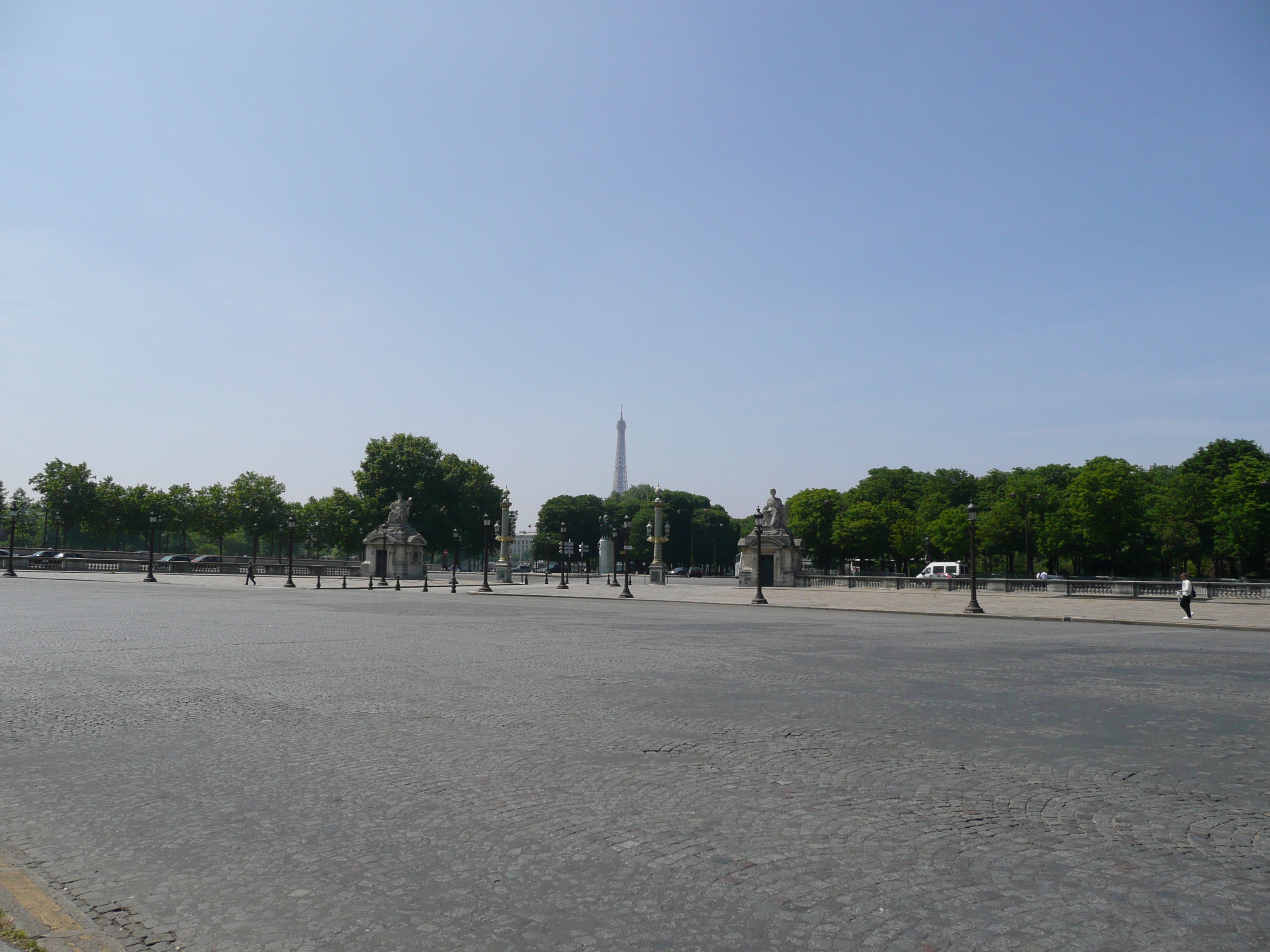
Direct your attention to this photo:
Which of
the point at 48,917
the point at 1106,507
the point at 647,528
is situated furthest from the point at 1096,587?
the point at 647,528

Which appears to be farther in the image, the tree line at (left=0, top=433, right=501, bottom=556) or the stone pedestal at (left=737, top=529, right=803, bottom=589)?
the tree line at (left=0, top=433, right=501, bottom=556)

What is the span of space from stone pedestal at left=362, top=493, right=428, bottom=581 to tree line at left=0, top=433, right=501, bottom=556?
14.9m

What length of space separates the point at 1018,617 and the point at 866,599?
1508 cm

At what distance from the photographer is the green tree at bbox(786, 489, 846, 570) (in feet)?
349

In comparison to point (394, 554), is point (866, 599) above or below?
below

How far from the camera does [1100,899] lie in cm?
431

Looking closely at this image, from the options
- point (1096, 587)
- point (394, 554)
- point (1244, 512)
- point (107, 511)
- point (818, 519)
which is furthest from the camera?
point (818, 519)

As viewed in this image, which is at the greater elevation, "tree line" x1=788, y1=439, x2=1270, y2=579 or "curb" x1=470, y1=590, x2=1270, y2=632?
"tree line" x1=788, y1=439, x2=1270, y2=579

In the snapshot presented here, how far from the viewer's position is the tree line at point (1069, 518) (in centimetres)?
6912

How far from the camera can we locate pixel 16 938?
3629 mm

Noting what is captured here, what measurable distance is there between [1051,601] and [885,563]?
66.9 metres

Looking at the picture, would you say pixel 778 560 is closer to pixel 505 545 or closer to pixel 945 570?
pixel 945 570

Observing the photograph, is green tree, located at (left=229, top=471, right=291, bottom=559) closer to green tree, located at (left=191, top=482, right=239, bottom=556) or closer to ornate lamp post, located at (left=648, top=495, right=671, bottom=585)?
green tree, located at (left=191, top=482, right=239, bottom=556)

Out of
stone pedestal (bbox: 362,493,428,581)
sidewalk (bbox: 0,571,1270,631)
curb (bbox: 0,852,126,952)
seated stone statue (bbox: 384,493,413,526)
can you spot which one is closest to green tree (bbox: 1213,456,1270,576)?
sidewalk (bbox: 0,571,1270,631)
